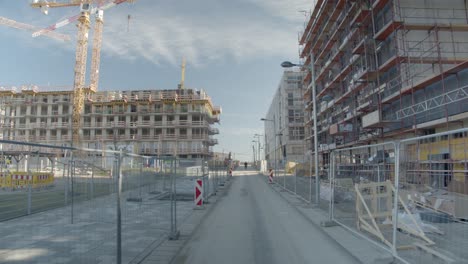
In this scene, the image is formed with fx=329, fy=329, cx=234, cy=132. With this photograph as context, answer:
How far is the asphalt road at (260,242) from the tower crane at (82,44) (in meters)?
67.0

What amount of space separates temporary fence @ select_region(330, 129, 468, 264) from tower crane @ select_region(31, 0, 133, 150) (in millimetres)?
70012

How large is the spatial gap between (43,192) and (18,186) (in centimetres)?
124

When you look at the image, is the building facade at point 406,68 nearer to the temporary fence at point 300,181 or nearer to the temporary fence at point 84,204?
the temporary fence at point 300,181

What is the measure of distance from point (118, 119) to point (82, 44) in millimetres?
17675

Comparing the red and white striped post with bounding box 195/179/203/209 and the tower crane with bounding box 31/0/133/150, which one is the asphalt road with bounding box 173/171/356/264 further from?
the tower crane with bounding box 31/0/133/150

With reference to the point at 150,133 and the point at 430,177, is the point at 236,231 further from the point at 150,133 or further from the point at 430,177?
the point at 150,133

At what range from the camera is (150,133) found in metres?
73.1

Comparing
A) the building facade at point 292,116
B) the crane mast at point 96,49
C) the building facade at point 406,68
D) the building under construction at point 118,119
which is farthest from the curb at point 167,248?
the crane mast at point 96,49

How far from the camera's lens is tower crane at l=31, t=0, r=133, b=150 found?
69625mm

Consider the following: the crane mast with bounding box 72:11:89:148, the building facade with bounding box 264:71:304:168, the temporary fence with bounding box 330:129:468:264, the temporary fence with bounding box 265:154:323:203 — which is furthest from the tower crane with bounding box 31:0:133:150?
the temporary fence with bounding box 330:129:468:264

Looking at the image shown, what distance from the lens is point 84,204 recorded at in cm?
755

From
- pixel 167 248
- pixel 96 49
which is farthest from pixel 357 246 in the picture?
pixel 96 49

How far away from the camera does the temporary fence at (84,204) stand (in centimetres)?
547

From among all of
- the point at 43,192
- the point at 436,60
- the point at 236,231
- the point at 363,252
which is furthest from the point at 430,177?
the point at 436,60
